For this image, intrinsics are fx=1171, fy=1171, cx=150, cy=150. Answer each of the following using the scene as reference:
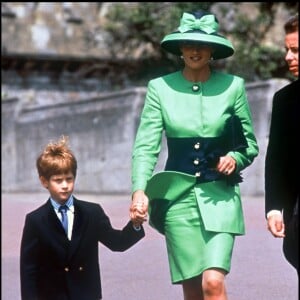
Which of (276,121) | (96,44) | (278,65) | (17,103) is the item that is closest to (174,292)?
(276,121)

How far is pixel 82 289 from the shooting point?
18.9 ft

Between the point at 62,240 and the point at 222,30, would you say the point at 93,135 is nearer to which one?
the point at 222,30

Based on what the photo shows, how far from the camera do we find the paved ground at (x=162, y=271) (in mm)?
8648

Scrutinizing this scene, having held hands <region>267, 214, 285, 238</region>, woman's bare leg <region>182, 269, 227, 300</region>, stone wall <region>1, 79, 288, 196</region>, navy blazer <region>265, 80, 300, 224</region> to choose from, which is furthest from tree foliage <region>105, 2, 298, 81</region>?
held hands <region>267, 214, 285, 238</region>

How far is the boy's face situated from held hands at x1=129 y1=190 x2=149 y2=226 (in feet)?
1.15

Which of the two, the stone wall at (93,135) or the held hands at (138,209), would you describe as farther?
the stone wall at (93,135)

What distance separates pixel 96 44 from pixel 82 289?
24.8 metres

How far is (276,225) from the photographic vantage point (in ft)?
16.4

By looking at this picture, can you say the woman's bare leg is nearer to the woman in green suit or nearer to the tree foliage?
the woman in green suit

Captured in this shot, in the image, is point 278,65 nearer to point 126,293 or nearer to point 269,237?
point 269,237

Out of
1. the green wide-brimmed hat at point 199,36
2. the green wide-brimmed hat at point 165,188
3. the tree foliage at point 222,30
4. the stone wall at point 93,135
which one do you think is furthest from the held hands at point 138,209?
the tree foliage at point 222,30

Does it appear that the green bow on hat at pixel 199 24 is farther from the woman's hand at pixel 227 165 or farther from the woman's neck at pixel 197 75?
the woman's hand at pixel 227 165

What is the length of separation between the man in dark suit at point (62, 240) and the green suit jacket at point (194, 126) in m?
0.30

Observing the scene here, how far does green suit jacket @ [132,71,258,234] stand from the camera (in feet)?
19.1
